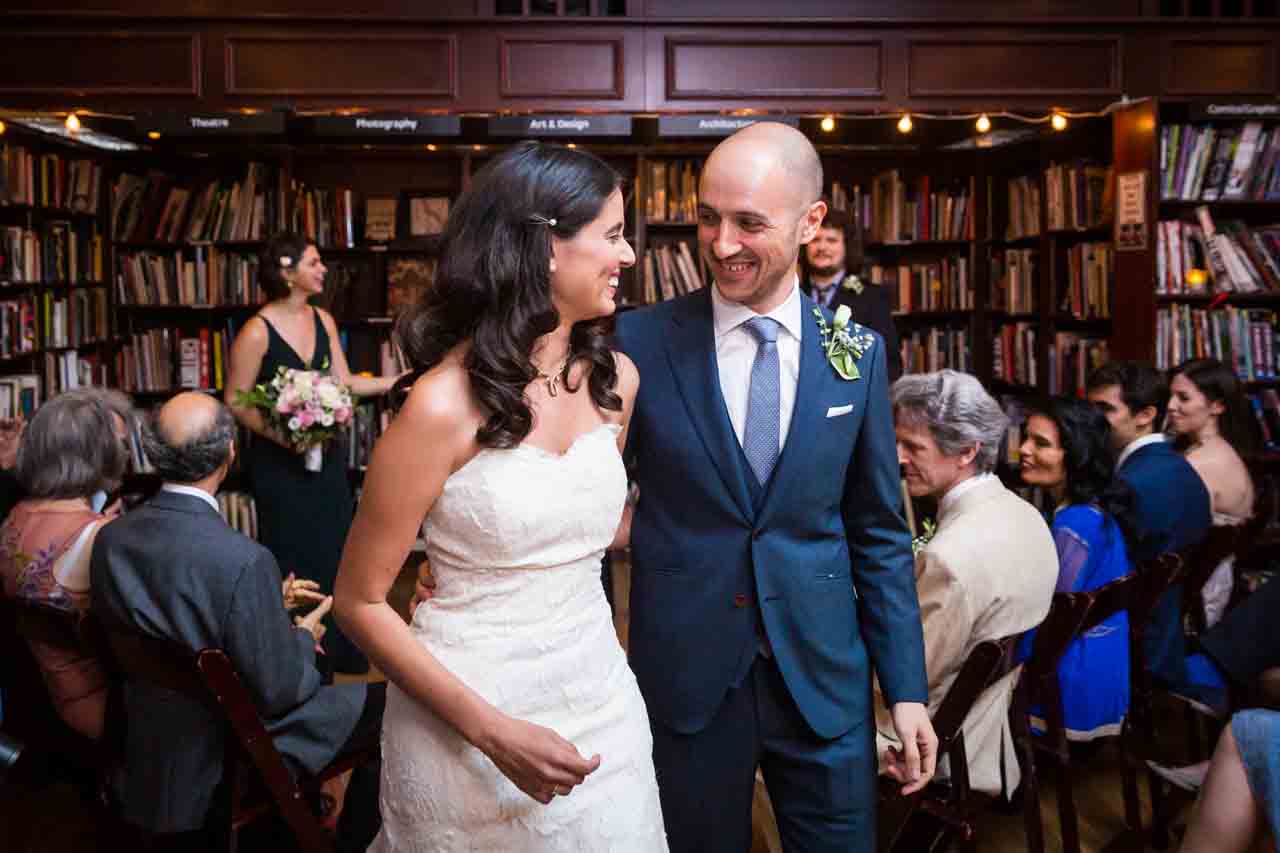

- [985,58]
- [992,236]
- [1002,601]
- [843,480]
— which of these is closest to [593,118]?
[985,58]

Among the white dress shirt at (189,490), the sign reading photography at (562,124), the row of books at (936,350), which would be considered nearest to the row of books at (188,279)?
the sign reading photography at (562,124)

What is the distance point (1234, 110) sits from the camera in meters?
5.96

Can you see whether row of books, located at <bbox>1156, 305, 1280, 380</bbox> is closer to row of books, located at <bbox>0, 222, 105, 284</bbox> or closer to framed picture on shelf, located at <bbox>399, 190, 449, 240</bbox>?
framed picture on shelf, located at <bbox>399, 190, 449, 240</bbox>

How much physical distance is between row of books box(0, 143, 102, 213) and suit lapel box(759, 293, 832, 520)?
5.20 meters

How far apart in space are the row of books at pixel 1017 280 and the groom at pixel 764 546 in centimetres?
516

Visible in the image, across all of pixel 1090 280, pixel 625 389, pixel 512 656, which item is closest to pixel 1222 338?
pixel 1090 280

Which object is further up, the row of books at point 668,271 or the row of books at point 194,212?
the row of books at point 194,212

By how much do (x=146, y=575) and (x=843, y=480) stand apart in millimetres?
1579

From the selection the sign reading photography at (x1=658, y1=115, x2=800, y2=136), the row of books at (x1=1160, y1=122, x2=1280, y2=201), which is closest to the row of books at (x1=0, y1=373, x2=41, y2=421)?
the sign reading photography at (x1=658, y1=115, x2=800, y2=136)

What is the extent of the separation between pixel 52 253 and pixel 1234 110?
599cm

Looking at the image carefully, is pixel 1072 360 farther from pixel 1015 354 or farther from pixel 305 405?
pixel 305 405

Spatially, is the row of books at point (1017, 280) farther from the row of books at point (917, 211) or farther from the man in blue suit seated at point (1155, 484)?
the man in blue suit seated at point (1155, 484)

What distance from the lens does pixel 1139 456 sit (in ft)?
13.6

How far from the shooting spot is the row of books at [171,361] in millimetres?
7305
